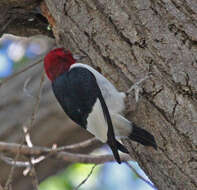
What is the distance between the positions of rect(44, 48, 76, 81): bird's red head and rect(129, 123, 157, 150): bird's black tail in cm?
85

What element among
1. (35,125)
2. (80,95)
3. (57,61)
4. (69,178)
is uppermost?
(80,95)

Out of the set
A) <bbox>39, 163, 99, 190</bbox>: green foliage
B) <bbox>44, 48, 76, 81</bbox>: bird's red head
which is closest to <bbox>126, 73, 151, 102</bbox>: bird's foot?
<bbox>44, 48, 76, 81</bbox>: bird's red head

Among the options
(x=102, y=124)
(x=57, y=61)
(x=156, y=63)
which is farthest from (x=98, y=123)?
(x=57, y=61)

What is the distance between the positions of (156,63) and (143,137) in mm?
385

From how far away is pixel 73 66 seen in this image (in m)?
3.02

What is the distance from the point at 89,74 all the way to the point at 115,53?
1.05 feet

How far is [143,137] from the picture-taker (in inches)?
93.0

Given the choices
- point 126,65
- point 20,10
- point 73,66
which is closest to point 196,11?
point 126,65

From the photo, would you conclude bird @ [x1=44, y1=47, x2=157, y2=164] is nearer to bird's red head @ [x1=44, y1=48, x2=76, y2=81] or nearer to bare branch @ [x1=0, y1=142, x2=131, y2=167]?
bird's red head @ [x1=44, y1=48, x2=76, y2=81]

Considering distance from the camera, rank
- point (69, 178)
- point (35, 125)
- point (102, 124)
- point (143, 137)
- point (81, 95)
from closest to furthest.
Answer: point (143, 137) → point (102, 124) → point (81, 95) → point (35, 125) → point (69, 178)

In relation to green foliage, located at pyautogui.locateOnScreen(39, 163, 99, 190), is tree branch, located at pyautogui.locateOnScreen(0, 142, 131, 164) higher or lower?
higher

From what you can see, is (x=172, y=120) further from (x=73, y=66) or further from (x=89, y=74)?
(x=73, y=66)

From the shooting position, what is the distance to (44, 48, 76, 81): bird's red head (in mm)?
3129

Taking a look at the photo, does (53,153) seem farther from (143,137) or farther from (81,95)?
(143,137)
